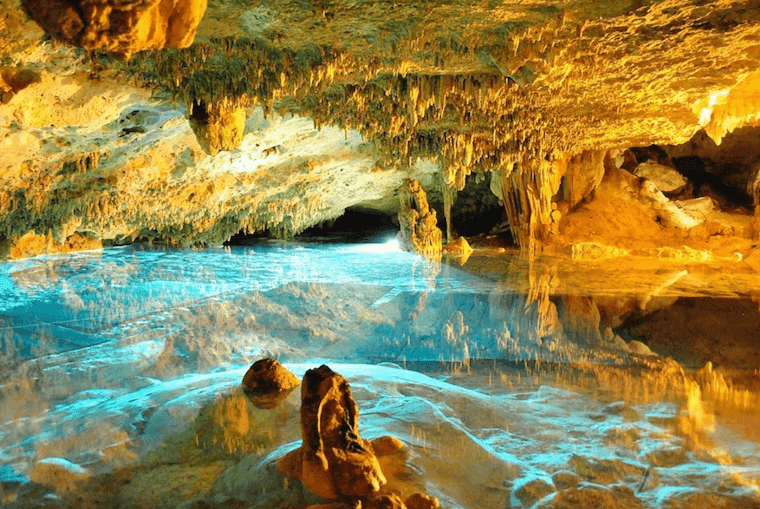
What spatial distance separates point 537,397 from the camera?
3.90 meters

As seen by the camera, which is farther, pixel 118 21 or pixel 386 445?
pixel 386 445

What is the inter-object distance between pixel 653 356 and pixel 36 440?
16.2 feet

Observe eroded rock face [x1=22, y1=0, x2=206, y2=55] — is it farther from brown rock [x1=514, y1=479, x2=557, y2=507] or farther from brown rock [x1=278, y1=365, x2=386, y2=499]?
brown rock [x1=514, y1=479, x2=557, y2=507]

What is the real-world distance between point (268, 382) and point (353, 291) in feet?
15.0

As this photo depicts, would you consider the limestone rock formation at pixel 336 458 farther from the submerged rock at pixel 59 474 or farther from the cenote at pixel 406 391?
the submerged rock at pixel 59 474

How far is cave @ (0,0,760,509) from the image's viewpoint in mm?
2727

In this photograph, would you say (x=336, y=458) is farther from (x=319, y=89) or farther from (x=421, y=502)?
(x=319, y=89)

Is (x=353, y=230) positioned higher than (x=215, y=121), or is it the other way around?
(x=215, y=121)

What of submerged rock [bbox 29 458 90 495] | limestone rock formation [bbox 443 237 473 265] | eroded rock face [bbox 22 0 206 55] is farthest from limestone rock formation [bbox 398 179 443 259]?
submerged rock [bbox 29 458 90 495]

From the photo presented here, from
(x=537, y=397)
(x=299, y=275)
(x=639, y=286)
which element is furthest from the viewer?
(x=299, y=275)

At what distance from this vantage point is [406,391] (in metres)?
3.91

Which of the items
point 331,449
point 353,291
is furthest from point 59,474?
point 353,291

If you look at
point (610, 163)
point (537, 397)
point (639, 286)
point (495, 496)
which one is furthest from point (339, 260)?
point (495, 496)

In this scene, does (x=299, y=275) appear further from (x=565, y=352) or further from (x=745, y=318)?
(x=745, y=318)
